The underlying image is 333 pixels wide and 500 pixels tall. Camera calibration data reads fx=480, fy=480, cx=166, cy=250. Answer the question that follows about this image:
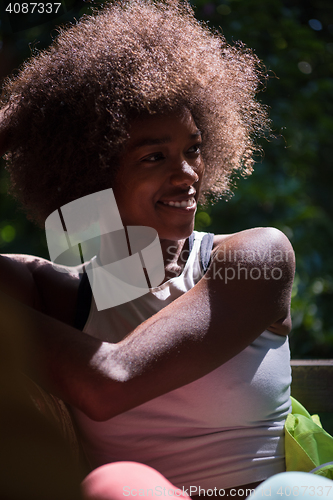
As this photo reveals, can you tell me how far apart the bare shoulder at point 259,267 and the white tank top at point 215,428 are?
0.18 meters

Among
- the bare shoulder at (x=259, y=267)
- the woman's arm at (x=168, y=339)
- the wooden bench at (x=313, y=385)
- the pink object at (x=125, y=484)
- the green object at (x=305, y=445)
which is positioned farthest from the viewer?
the wooden bench at (x=313, y=385)

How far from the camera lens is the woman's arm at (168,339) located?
1.12 m

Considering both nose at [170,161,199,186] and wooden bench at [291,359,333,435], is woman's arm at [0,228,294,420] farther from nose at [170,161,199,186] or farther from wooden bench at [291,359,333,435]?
wooden bench at [291,359,333,435]

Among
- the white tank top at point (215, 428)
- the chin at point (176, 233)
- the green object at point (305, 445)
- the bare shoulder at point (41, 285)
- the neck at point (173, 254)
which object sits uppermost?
the chin at point (176, 233)

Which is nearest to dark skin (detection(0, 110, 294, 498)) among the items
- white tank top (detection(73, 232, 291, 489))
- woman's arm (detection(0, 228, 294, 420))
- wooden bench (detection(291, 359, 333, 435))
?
woman's arm (detection(0, 228, 294, 420))

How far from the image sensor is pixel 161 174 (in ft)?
4.73

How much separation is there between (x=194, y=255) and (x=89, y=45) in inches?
29.4

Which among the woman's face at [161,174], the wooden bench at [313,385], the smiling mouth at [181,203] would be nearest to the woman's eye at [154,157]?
the woman's face at [161,174]

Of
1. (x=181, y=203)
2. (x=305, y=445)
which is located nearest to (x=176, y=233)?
(x=181, y=203)

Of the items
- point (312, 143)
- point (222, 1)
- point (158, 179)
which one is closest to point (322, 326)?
point (312, 143)

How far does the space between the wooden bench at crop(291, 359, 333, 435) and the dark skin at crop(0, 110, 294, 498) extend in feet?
1.65

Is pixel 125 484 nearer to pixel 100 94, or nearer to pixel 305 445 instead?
pixel 305 445

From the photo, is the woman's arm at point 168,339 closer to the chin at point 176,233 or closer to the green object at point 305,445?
the chin at point 176,233

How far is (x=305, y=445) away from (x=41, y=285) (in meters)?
1.01
